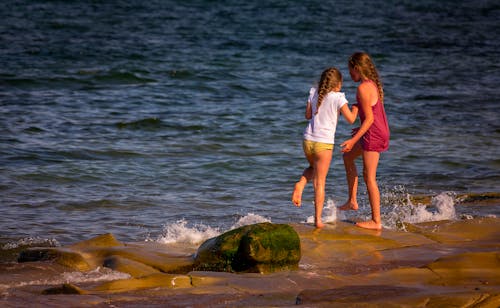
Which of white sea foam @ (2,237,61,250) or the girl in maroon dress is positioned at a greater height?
the girl in maroon dress

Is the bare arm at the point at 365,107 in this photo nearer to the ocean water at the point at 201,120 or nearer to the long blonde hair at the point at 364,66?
the long blonde hair at the point at 364,66

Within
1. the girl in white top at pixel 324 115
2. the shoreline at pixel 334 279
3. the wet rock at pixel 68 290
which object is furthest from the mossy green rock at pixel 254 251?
the wet rock at pixel 68 290

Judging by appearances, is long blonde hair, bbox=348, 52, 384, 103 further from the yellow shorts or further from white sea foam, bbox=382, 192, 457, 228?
white sea foam, bbox=382, 192, 457, 228

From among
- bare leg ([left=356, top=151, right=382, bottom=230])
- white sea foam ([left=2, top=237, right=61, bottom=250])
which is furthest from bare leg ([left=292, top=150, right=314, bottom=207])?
white sea foam ([left=2, top=237, right=61, bottom=250])

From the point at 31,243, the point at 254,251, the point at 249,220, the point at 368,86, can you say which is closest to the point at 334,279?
the point at 254,251

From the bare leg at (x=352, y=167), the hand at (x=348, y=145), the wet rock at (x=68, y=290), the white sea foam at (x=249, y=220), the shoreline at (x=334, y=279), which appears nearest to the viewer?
the shoreline at (x=334, y=279)

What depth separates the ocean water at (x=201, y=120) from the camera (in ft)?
36.3

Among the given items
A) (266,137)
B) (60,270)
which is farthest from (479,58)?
(60,270)

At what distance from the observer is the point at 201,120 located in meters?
17.1

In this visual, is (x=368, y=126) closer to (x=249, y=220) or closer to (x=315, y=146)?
(x=315, y=146)

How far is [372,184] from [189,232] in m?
2.09

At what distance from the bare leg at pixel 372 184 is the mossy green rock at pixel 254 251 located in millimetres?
1419

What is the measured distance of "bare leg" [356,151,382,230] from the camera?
8656 millimetres

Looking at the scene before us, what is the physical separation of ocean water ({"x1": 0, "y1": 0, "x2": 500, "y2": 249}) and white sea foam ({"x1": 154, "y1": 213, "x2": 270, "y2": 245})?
32mm
